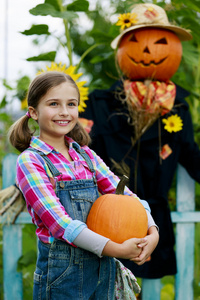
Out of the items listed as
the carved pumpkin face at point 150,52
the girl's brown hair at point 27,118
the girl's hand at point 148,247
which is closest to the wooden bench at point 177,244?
the carved pumpkin face at point 150,52

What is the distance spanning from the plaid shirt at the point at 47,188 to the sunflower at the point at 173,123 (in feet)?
2.85

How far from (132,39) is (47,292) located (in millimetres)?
1474

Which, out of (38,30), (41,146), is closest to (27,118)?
(41,146)

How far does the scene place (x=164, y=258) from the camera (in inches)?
87.0

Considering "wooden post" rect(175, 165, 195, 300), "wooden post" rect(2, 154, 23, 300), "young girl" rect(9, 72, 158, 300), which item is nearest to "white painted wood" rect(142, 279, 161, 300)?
"wooden post" rect(175, 165, 195, 300)

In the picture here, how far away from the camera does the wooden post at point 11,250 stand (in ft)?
7.56

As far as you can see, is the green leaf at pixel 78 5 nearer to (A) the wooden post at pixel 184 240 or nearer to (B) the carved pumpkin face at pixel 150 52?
(B) the carved pumpkin face at pixel 150 52

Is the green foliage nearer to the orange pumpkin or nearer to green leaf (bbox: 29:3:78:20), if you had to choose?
green leaf (bbox: 29:3:78:20)

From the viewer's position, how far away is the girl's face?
138cm

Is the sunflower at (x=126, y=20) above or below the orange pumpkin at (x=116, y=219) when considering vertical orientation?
above

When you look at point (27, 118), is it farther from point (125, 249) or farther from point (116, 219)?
point (125, 249)

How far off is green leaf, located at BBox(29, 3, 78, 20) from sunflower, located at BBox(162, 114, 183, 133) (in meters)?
0.79

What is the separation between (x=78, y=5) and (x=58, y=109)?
1042 mm

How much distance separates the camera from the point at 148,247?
1.35 meters
